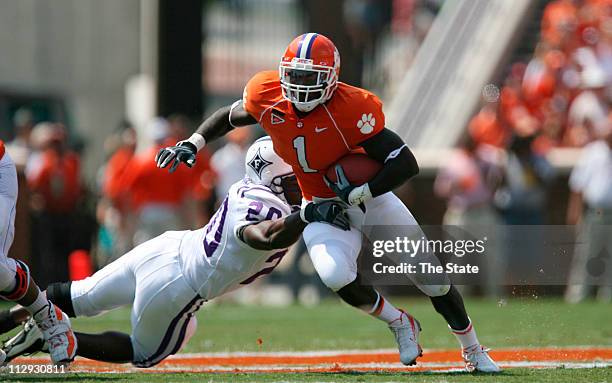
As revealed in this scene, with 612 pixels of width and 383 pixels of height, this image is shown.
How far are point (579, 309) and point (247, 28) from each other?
863cm

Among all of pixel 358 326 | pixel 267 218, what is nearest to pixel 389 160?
pixel 267 218

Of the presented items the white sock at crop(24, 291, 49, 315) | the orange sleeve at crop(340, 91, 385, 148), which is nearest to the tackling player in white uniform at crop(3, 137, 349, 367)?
the white sock at crop(24, 291, 49, 315)

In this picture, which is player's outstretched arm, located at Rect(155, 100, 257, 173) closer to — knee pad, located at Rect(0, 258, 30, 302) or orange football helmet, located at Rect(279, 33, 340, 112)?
orange football helmet, located at Rect(279, 33, 340, 112)

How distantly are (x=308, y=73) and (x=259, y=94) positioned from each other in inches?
16.1

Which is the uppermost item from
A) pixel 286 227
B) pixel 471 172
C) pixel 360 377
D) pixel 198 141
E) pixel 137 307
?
pixel 198 141

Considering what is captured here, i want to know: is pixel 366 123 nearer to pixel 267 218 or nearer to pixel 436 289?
pixel 267 218

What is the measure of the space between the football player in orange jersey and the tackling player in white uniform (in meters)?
0.15

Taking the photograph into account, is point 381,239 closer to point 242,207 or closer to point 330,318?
point 242,207

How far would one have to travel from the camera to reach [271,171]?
7.00 metres

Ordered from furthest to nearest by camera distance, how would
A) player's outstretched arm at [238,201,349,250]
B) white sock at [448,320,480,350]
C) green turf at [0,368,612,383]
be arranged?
white sock at [448,320,480,350] → player's outstretched arm at [238,201,349,250] → green turf at [0,368,612,383]

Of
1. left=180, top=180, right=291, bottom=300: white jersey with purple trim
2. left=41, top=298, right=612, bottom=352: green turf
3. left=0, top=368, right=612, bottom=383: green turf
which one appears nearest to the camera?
left=0, top=368, right=612, bottom=383: green turf

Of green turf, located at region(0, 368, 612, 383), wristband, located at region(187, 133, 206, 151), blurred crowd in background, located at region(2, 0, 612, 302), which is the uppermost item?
wristband, located at region(187, 133, 206, 151)

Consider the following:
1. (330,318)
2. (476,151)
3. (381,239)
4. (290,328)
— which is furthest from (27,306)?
(476,151)

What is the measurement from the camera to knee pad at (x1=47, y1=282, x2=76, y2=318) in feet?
23.0
